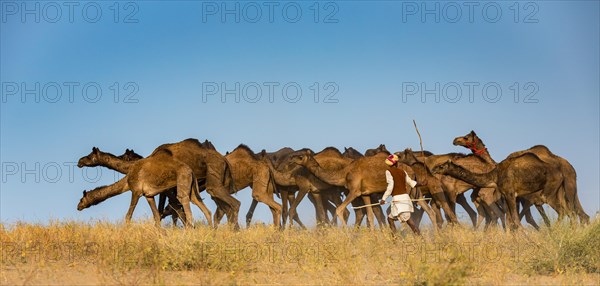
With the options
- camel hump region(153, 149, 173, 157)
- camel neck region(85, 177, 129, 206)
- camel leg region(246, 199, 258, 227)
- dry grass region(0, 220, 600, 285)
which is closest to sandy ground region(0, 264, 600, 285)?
dry grass region(0, 220, 600, 285)

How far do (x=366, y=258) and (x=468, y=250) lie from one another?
1.99 m

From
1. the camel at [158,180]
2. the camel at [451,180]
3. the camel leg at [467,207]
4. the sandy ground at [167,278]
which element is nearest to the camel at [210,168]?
the camel at [158,180]

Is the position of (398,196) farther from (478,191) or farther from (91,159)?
(91,159)

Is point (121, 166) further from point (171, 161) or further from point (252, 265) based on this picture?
point (252, 265)

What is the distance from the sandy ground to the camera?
11.6 m

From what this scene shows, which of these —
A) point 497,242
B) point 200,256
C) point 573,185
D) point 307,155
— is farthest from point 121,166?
point 573,185

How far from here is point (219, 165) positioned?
21125mm

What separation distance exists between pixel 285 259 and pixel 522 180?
8.86m

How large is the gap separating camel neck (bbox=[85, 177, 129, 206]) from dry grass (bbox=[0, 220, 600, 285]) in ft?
11.7

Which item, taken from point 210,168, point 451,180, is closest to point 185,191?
point 210,168

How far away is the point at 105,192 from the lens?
20.3 meters

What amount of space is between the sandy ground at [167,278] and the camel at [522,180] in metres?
7.50

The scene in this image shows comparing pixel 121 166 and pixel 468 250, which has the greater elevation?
pixel 121 166

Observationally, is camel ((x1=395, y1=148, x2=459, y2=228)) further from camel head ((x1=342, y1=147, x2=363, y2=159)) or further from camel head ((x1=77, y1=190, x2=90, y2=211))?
camel head ((x1=77, y1=190, x2=90, y2=211))
